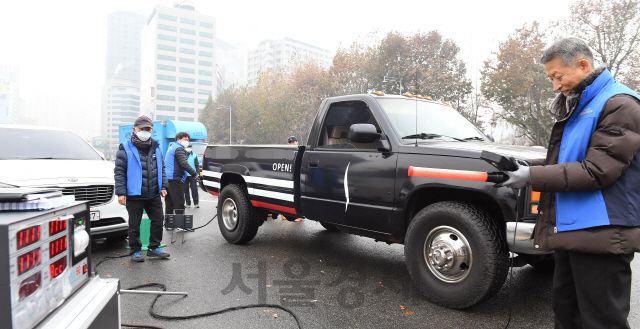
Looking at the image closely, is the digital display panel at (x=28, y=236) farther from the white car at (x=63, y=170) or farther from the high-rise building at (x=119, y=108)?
Answer: the high-rise building at (x=119, y=108)

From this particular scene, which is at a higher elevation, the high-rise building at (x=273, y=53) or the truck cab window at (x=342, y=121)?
the high-rise building at (x=273, y=53)

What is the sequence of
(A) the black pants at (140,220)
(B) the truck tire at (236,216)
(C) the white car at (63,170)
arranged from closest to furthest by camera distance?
(C) the white car at (63,170) < (A) the black pants at (140,220) < (B) the truck tire at (236,216)

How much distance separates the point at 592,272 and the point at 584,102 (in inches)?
33.0

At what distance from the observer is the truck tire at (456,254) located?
3398mm

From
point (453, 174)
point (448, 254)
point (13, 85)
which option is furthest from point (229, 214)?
point (13, 85)

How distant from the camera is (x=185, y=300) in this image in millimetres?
3908

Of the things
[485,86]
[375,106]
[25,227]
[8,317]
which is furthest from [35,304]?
[485,86]

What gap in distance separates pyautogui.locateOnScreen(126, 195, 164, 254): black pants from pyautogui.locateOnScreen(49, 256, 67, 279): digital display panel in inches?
152

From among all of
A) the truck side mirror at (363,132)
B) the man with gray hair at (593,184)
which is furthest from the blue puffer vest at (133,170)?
the man with gray hair at (593,184)

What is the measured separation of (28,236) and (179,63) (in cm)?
12857

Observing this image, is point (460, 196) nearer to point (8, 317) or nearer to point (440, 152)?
point (440, 152)

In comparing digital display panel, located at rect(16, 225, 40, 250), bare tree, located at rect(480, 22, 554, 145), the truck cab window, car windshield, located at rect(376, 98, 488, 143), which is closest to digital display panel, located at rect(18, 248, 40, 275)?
digital display panel, located at rect(16, 225, 40, 250)

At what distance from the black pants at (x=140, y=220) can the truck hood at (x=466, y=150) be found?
354 centimetres

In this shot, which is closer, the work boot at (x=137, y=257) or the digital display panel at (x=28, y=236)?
the digital display panel at (x=28, y=236)
